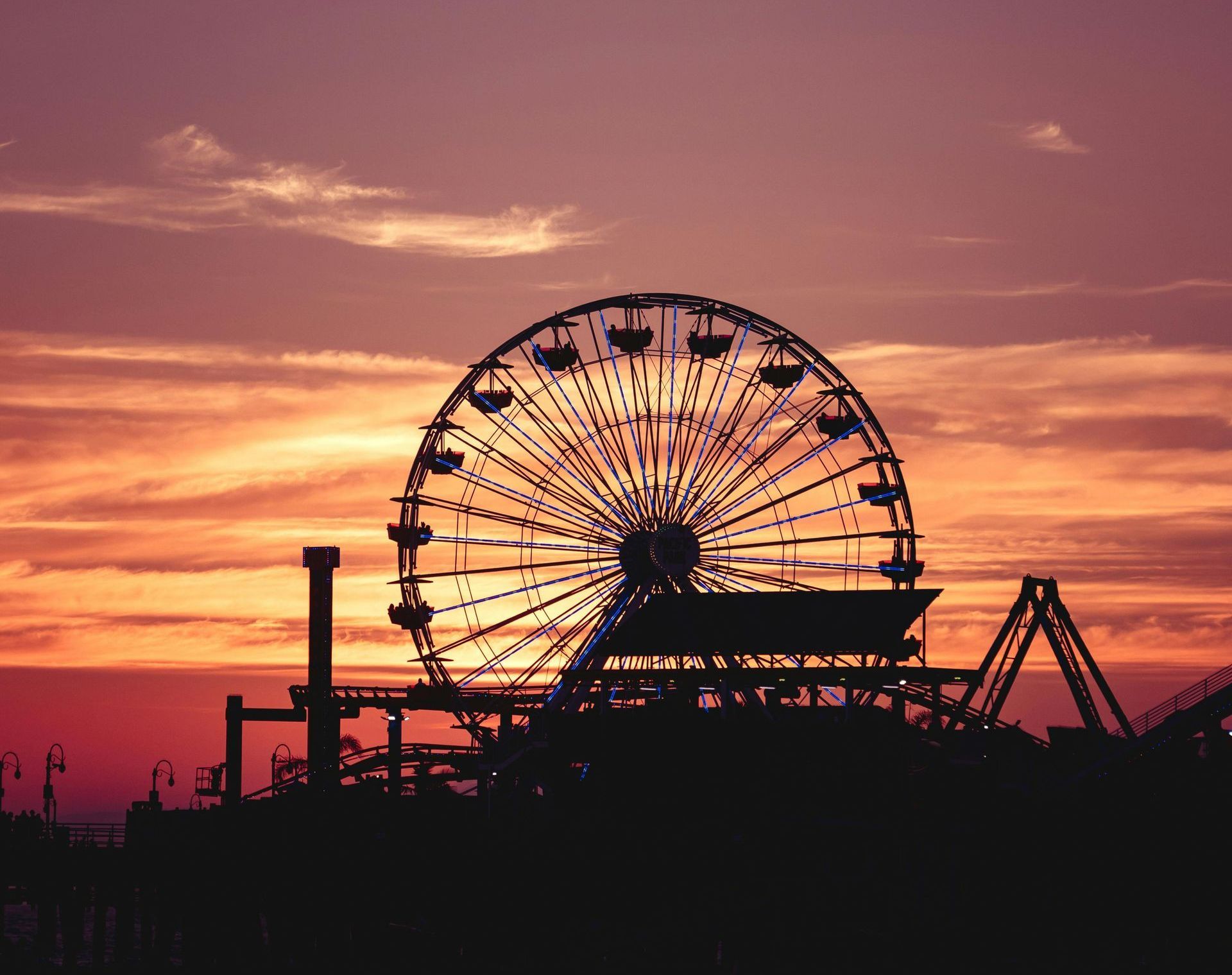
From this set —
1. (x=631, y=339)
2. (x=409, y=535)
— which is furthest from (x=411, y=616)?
(x=631, y=339)

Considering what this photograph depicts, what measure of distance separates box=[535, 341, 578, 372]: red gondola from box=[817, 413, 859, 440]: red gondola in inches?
405

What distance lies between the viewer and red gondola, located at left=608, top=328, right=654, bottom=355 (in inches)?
2894

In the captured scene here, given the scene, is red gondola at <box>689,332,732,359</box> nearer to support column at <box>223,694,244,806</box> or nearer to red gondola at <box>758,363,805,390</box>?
red gondola at <box>758,363,805,390</box>

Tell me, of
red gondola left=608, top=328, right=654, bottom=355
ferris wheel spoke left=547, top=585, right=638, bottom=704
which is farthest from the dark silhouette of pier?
red gondola left=608, top=328, right=654, bottom=355

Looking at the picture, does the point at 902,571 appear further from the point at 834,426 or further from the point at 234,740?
the point at 234,740

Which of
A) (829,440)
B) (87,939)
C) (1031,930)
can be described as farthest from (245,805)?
(87,939)

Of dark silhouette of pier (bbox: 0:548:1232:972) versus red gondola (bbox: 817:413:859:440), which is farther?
red gondola (bbox: 817:413:859:440)

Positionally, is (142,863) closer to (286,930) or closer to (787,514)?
(286,930)

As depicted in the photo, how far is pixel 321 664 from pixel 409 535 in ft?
48.4

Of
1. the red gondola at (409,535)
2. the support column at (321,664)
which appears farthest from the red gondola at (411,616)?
the support column at (321,664)

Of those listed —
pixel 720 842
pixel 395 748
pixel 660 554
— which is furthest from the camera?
pixel 395 748

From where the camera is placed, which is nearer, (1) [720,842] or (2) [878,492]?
(1) [720,842]

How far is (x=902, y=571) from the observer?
245 feet

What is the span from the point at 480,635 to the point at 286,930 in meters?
13.4
